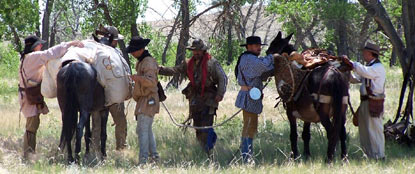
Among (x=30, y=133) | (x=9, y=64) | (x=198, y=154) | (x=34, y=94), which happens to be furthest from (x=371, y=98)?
(x=9, y=64)

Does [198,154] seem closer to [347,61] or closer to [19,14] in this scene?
[347,61]

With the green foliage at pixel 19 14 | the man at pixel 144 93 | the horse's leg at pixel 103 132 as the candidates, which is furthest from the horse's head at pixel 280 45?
the green foliage at pixel 19 14

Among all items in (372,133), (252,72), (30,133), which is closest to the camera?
(252,72)

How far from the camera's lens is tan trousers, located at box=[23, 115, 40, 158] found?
8400 millimetres

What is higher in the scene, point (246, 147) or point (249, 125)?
point (249, 125)

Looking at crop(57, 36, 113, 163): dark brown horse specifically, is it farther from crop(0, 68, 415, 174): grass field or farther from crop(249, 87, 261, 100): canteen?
crop(249, 87, 261, 100): canteen

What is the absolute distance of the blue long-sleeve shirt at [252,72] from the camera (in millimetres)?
7836

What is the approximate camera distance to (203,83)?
28.4 ft

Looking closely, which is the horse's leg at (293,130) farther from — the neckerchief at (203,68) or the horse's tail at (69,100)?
the horse's tail at (69,100)

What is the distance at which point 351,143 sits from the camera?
9.51 metres

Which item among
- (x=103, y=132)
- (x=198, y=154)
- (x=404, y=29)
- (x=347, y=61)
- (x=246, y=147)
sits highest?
(x=404, y=29)

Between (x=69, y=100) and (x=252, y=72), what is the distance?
100 inches

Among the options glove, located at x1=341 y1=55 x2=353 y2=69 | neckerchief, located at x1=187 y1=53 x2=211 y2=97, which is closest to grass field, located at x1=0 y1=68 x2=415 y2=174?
neckerchief, located at x1=187 y1=53 x2=211 y2=97

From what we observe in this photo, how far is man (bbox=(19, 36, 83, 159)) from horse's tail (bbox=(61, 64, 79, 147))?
2.13ft
